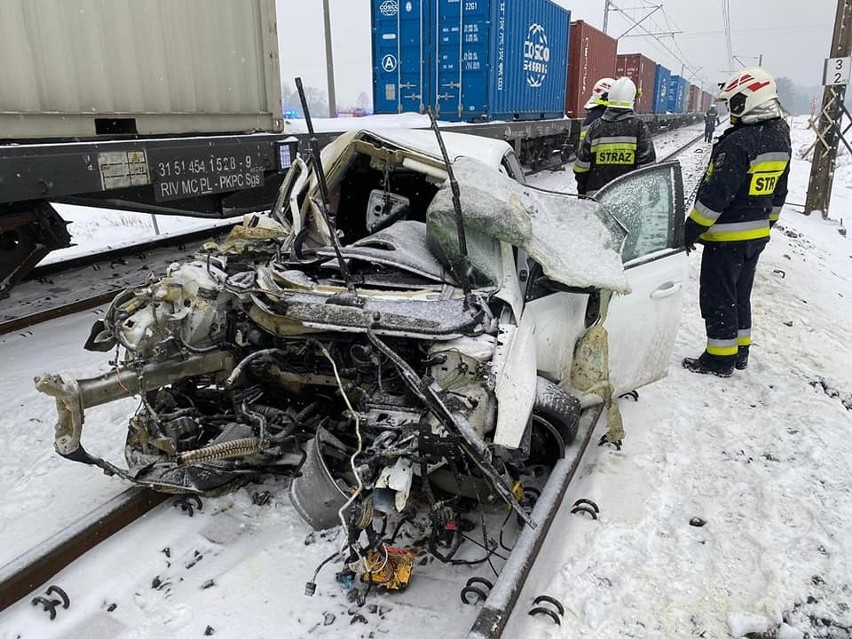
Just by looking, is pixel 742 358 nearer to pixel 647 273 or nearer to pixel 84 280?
pixel 647 273

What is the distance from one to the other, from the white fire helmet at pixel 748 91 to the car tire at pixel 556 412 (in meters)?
2.76

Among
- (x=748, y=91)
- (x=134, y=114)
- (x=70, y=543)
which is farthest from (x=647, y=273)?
(x=134, y=114)

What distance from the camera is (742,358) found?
5117 mm

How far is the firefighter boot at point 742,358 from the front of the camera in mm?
5083

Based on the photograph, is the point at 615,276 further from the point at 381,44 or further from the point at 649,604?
the point at 381,44

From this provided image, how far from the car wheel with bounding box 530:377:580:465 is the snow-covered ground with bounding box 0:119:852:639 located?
0.30m

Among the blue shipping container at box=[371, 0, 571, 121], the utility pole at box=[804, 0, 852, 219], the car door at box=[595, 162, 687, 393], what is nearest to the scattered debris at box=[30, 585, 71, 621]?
the car door at box=[595, 162, 687, 393]

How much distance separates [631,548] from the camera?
2.96 m

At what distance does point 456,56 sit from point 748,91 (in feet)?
31.7

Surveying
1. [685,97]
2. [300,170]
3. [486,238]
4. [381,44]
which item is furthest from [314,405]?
[685,97]

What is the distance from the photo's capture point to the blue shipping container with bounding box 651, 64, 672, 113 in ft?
103

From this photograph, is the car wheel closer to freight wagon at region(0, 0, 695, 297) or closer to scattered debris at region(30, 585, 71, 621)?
scattered debris at region(30, 585, 71, 621)

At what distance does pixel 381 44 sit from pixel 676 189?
11.4 m

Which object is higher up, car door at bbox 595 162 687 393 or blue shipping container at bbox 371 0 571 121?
blue shipping container at bbox 371 0 571 121
